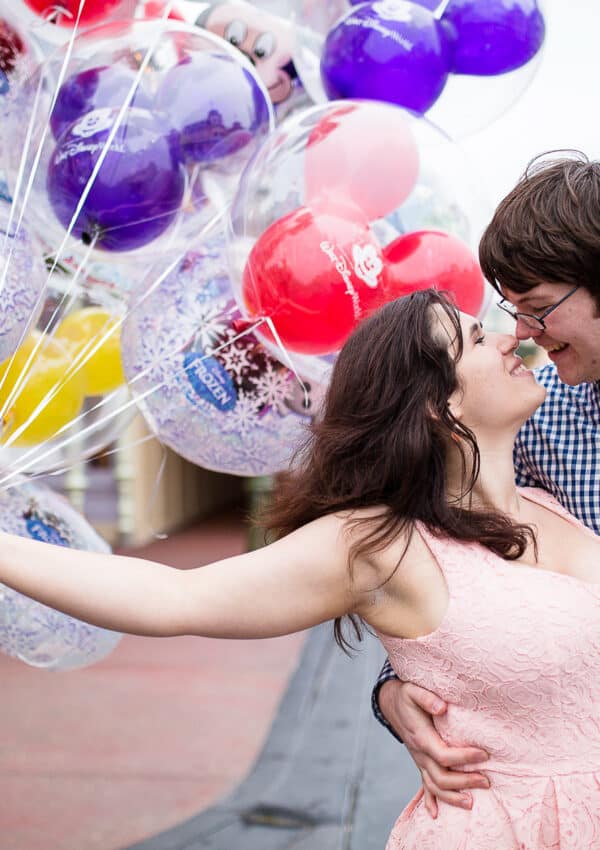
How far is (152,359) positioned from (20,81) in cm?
78

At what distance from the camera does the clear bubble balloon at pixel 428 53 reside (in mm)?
2516

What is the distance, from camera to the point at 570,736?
1.69 m

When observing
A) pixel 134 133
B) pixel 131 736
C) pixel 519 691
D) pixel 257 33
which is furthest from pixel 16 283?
pixel 131 736

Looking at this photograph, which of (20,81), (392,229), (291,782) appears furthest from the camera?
(291,782)

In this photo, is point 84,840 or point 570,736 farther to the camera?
point 84,840

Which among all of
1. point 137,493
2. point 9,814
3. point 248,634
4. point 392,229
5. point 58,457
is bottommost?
point 137,493

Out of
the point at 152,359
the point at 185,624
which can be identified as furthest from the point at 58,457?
the point at 185,624

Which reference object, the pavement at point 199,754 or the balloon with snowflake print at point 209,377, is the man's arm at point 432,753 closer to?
the balloon with snowflake print at point 209,377

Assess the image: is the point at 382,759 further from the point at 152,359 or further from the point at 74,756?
the point at 152,359

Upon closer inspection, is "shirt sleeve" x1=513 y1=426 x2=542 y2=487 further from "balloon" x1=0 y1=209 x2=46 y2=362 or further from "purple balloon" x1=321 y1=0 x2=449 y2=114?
"balloon" x1=0 y1=209 x2=46 y2=362

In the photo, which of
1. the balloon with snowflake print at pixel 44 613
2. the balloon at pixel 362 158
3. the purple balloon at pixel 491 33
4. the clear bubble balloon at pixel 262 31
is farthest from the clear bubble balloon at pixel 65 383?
the purple balloon at pixel 491 33

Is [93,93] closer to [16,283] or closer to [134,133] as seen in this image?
[134,133]

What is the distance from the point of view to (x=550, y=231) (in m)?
1.87

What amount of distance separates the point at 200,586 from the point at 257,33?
5.91 feet
